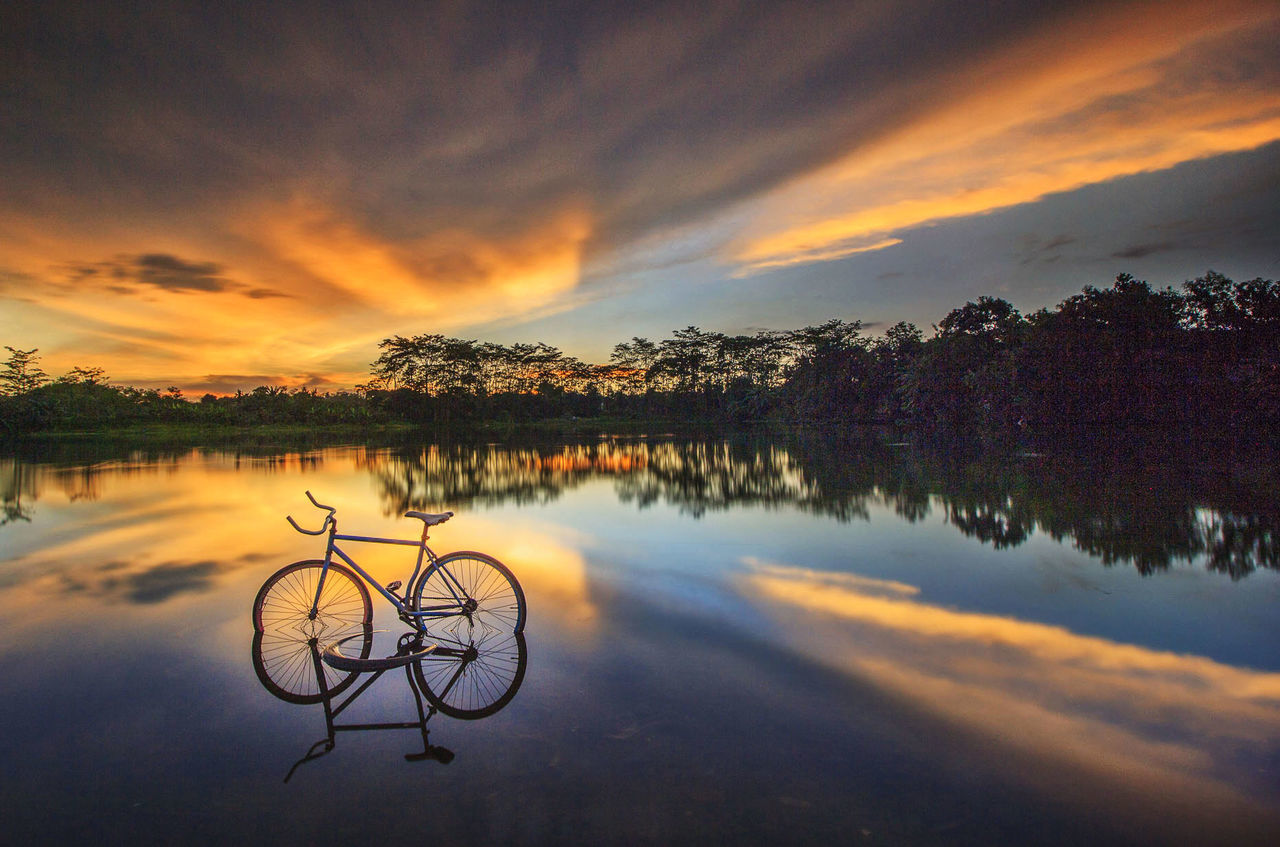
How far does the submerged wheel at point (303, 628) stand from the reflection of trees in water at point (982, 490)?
6.32m

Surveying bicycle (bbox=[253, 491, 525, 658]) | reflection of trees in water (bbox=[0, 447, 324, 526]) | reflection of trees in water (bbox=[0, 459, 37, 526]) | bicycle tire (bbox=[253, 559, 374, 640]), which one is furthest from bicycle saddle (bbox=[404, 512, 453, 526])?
reflection of trees in water (bbox=[0, 447, 324, 526])

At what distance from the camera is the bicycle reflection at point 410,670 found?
10.9ft

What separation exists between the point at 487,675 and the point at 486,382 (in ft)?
212

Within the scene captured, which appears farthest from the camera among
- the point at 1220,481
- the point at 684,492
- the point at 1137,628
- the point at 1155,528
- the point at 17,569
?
the point at 684,492

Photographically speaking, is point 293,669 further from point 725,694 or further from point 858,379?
point 858,379

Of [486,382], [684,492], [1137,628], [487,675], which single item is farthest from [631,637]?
[486,382]

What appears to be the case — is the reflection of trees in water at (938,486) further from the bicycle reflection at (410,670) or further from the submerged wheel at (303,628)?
the submerged wheel at (303,628)

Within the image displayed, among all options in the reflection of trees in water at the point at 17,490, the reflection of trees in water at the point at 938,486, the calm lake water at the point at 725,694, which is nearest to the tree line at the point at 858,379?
the reflection of trees in water at the point at 938,486

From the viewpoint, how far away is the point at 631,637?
178 inches

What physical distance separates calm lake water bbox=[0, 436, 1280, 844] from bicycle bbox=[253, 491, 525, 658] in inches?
12.8

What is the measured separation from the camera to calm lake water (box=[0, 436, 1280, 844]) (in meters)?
2.46

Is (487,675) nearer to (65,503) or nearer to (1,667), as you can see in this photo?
(1,667)

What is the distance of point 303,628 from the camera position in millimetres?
4668

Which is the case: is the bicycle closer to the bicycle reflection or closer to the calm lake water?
the bicycle reflection
